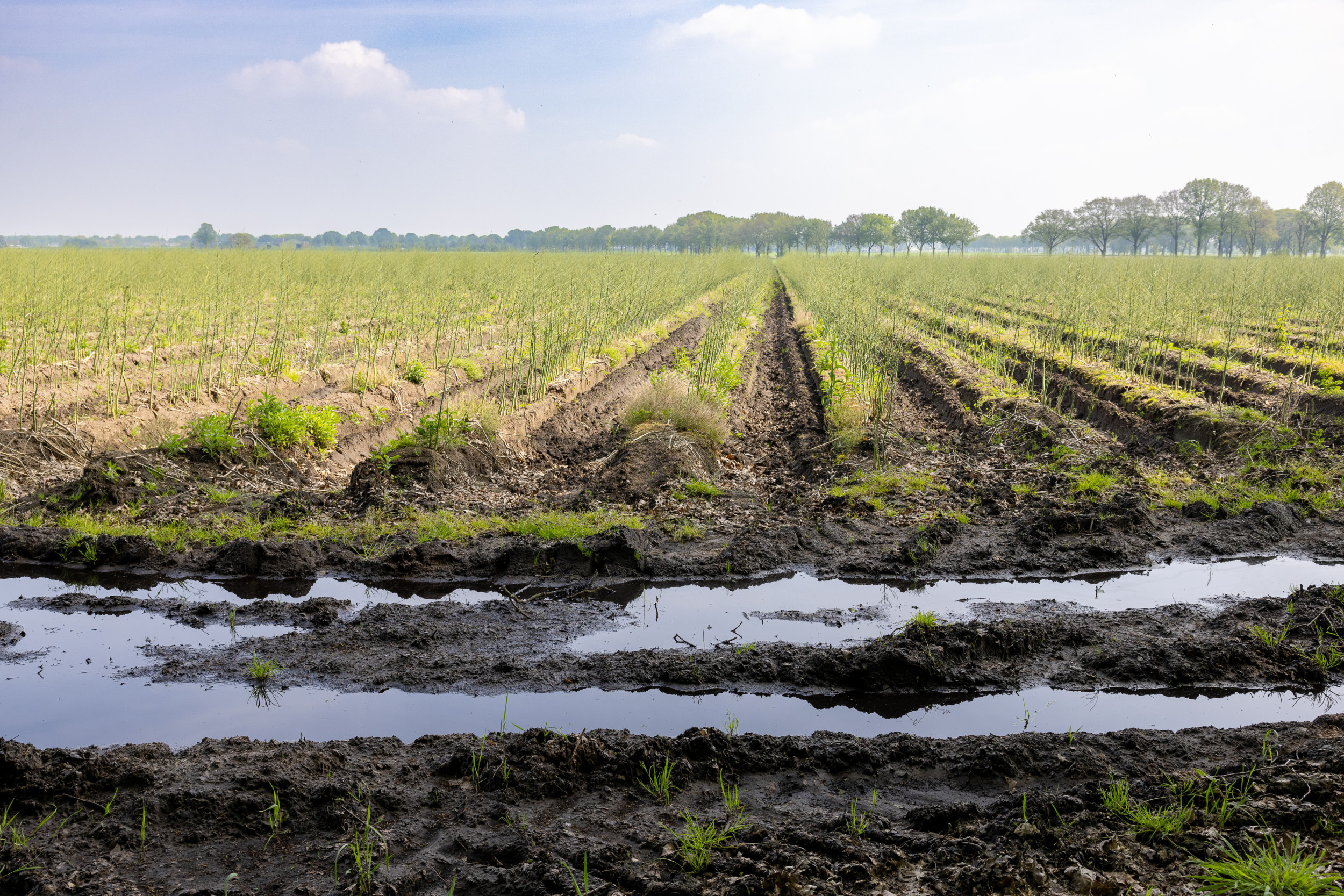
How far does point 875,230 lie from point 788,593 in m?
113

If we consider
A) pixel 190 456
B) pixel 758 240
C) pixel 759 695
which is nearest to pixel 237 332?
pixel 190 456

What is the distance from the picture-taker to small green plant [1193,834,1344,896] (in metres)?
2.53

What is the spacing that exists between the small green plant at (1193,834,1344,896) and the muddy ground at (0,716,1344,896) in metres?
0.05

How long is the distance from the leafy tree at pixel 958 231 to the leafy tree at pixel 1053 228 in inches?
413

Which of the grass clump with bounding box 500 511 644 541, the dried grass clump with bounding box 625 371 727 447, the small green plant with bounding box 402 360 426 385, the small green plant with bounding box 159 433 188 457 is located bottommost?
the grass clump with bounding box 500 511 644 541

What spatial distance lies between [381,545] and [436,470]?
1718 millimetres

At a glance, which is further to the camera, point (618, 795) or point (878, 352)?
point (878, 352)

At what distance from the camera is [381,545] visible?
6355 mm

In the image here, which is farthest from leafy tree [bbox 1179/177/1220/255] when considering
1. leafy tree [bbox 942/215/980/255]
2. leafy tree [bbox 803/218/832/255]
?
leafy tree [bbox 803/218/832/255]

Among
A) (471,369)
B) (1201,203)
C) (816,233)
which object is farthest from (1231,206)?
(471,369)

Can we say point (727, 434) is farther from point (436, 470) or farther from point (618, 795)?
point (618, 795)

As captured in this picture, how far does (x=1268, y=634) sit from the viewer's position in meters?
4.67

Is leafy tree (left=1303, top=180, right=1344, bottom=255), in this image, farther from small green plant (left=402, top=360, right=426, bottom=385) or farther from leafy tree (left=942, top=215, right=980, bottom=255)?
small green plant (left=402, top=360, right=426, bottom=385)

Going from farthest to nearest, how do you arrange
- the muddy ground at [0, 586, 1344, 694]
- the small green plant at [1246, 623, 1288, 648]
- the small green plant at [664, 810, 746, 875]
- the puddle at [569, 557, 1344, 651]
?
the puddle at [569, 557, 1344, 651]
the small green plant at [1246, 623, 1288, 648]
the muddy ground at [0, 586, 1344, 694]
the small green plant at [664, 810, 746, 875]
